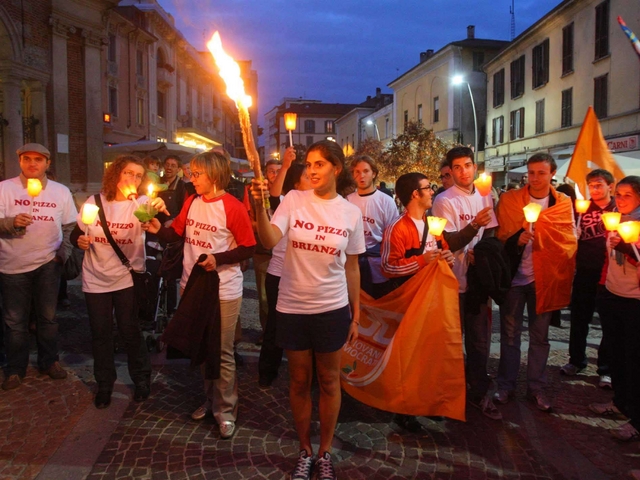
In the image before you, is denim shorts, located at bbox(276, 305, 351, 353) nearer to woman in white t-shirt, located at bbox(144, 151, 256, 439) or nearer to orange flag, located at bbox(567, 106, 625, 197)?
woman in white t-shirt, located at bbox(144, 151, 256, 439)

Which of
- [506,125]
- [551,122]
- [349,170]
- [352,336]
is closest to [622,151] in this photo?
[551,122]

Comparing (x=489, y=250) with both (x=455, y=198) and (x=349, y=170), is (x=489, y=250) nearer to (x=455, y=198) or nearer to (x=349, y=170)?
(x=455, y=198)

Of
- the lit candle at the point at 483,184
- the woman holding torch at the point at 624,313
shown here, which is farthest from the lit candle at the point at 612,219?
the lit candle at the point at 483,184

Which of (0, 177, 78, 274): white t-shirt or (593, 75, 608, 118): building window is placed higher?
(593, 75, 608, 118): building window

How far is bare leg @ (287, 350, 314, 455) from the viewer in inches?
128

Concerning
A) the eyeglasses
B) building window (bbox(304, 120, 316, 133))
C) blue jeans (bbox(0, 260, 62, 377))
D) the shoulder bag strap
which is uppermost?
building window (bbox(304, 120, 316, 133))

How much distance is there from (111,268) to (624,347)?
412 centimetres

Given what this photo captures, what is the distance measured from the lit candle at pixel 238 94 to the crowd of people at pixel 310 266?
0.41 meters

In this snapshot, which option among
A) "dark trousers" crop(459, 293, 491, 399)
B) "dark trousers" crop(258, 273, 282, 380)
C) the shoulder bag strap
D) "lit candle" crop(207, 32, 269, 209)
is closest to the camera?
"lit candle" crop(207, 32, 269, 209)

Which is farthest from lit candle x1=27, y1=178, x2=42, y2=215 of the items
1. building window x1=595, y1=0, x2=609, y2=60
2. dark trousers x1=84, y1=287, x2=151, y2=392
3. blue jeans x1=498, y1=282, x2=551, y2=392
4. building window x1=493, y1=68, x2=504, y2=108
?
building window x1=493, y1=68, x2=504, y2=108

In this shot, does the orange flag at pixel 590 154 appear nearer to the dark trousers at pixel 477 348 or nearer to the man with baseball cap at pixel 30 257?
the dark trousers at pixel 477 348

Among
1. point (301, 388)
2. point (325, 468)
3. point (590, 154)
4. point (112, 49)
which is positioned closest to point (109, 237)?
point (301, 388)

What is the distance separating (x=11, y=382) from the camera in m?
4.61

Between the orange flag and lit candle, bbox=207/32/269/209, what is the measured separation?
4.36 m
